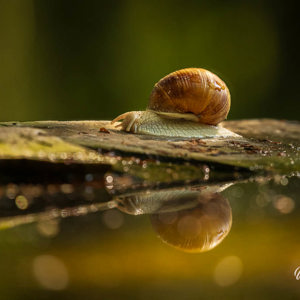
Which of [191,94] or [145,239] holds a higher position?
[191,94]

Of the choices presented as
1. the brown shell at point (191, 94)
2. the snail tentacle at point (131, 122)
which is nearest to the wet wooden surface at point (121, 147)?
the snail tentacle at point (131, 122)

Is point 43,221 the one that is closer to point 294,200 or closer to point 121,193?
point 121,193

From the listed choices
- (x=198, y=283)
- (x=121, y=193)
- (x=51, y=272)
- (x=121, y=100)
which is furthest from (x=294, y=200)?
(x=121, y=100)

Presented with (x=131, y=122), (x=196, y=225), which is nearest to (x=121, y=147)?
(x=131, y=122)

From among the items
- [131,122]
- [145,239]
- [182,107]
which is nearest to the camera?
[145,239]

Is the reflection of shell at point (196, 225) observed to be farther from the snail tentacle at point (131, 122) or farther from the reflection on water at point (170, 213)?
the snail tentacle at point (131, 122)

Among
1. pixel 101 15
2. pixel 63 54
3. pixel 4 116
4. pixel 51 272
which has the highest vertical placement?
pixel 101 15

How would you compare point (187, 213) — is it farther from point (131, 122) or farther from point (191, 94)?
point (191, 94)

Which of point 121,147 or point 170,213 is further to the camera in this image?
point 121,147
